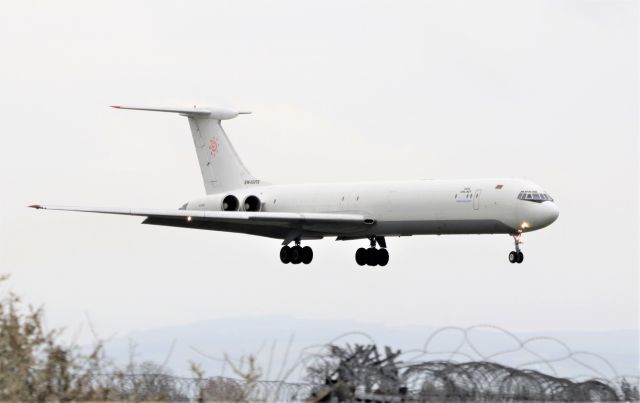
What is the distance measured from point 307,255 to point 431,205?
8010mm

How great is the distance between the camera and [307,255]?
170ft

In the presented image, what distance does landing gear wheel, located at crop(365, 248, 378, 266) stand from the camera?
5109 cm

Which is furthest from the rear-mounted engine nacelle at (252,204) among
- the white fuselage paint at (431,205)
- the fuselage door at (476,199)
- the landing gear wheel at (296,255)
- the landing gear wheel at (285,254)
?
the fuselage door at (476,199)

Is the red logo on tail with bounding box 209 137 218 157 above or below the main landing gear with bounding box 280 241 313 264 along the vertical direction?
above

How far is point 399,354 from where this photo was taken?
16.9 metres

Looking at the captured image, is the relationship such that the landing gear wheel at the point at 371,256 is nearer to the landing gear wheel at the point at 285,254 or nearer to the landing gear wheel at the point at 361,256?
the landing gear wheel at the point at 361,256

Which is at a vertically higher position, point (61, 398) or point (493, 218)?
point (493, 218)

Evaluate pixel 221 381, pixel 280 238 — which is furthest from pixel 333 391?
pixel 280 238

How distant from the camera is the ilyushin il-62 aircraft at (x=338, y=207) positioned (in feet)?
144

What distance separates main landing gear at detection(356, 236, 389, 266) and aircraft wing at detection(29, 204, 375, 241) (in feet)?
6.02

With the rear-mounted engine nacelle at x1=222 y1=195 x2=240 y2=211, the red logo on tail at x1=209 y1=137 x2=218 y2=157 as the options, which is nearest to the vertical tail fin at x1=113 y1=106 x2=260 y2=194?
the red logo on tail at x1=209 y1=137 x2=218 y2=157

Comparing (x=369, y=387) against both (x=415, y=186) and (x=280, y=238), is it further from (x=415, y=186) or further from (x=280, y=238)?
(x=280, y=238)

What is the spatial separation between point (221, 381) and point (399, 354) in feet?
8.93

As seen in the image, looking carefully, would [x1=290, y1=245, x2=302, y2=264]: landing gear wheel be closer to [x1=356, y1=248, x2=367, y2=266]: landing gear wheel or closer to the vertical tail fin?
[x1=356, y1=248, x2=367, y2=266]: landing gear wheel
